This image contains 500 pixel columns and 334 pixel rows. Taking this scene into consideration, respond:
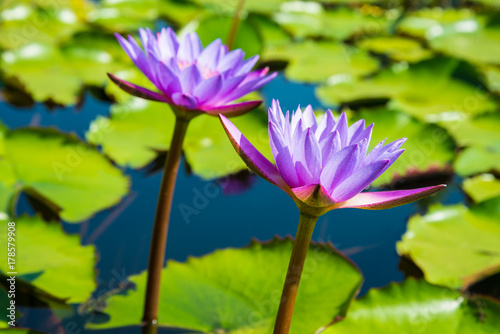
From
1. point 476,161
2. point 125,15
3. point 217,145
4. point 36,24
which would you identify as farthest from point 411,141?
point 36,24

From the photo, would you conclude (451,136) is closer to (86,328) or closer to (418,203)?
(418,203)

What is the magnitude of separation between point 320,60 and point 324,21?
701 mm

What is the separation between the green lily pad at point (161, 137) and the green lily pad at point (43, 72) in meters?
0.38

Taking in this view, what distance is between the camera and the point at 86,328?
1.04m

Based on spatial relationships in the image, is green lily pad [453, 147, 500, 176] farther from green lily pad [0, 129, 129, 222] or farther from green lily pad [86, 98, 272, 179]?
green lily pad [0, 129, 129, 222]

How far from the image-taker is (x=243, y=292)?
1.10 metres

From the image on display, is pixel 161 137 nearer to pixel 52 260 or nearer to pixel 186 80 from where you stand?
pixel 52 260

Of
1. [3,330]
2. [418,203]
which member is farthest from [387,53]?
[3,330]

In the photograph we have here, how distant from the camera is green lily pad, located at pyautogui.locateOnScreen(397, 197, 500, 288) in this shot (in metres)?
1.24

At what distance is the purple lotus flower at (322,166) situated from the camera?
0.61m

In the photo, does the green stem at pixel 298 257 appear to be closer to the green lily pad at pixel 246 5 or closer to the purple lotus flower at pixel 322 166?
the purple lotus flower at pixel 322 166

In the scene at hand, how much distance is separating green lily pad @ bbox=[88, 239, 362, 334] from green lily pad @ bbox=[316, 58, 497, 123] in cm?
113

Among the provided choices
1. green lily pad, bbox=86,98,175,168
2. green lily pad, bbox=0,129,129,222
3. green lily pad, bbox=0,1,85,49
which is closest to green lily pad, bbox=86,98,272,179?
green lily pad, bbox=86,98,175,168

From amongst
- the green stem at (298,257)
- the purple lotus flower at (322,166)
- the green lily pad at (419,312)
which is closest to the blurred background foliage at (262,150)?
the green lily pad at (419,312)
